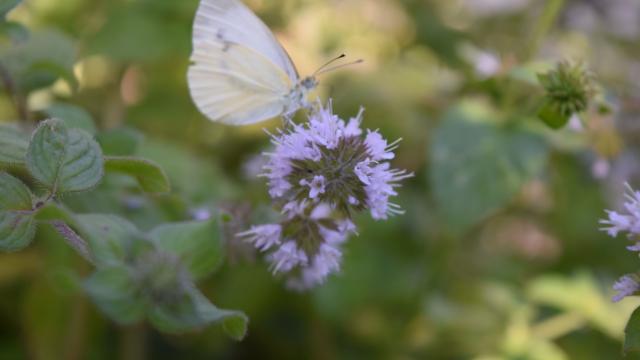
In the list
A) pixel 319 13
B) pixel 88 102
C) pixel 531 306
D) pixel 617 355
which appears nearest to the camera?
pixel 531 306

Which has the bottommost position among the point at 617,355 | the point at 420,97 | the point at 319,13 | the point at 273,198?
the point at 273,198

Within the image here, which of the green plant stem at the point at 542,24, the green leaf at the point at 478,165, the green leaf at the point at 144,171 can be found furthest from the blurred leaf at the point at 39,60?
the green plant stem at the point at 542,24

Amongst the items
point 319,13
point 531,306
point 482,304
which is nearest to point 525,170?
point 531,306

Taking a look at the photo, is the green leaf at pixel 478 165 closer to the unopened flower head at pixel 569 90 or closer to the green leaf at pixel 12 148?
the unopened flower head at pixel 569 90

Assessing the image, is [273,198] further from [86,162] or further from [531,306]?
[531,306]

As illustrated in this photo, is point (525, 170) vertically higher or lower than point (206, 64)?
higher

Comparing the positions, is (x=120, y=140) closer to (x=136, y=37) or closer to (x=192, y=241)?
(x=192, y=241)
